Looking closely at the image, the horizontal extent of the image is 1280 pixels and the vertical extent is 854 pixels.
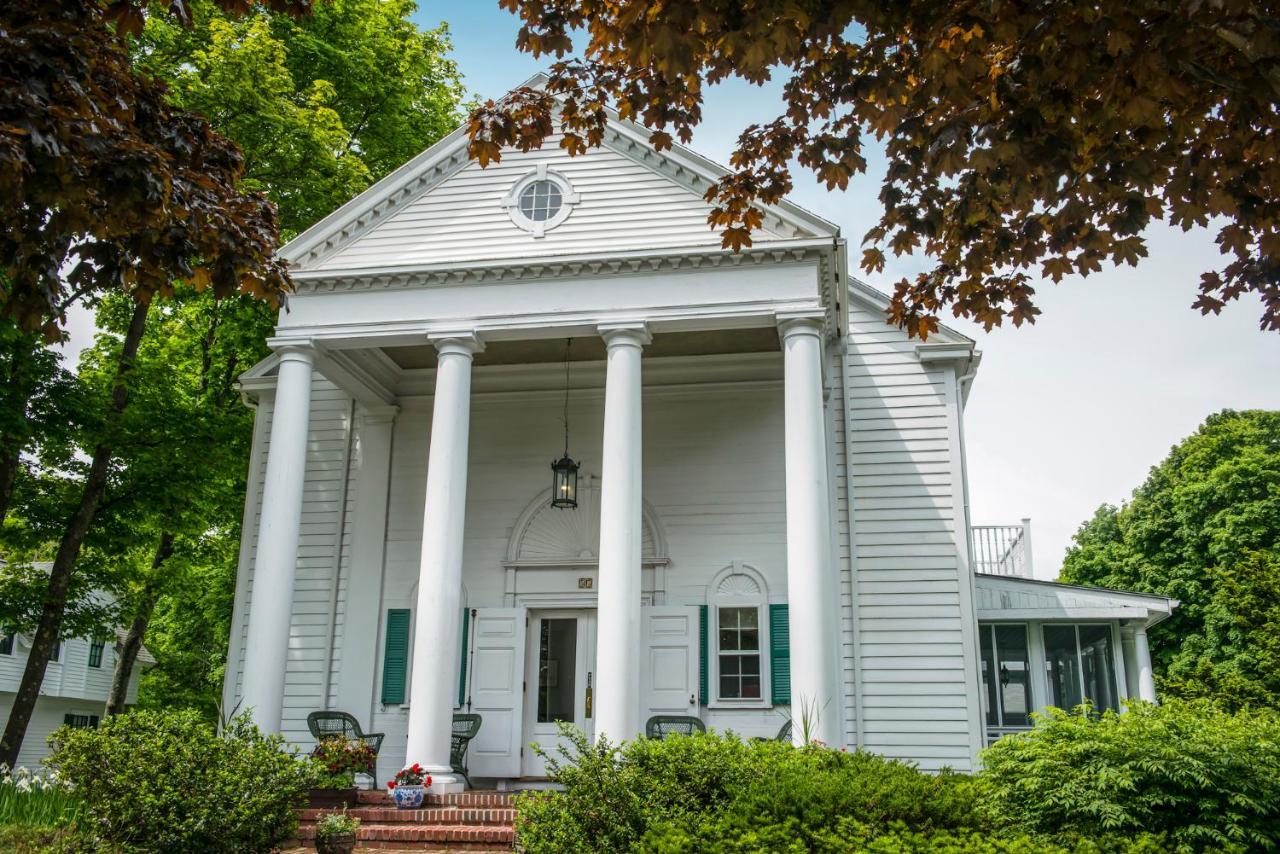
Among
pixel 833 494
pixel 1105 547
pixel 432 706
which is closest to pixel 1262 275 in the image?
pixel 833 494

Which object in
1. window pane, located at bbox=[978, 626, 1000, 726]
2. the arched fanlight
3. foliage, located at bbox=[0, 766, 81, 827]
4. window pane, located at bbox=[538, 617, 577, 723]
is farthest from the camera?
window pane, located at bbox=[978, 626, 1000, 726]

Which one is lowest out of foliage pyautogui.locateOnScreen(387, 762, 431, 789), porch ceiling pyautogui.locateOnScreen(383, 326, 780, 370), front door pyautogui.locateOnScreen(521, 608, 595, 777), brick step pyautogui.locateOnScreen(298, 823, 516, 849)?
brick step pyautogui.locateOnScreen(298, 823, 516, 849)

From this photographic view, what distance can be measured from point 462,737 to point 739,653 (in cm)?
387

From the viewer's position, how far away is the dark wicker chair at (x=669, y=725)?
44.6 feet

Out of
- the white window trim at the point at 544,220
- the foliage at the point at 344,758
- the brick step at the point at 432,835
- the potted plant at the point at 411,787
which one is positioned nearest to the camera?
the brick step at the point at 432,835

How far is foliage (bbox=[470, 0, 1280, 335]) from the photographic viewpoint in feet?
19.7

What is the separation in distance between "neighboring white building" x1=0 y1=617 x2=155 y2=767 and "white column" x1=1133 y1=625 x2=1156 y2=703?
3203 cm

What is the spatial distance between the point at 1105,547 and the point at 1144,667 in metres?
22.7

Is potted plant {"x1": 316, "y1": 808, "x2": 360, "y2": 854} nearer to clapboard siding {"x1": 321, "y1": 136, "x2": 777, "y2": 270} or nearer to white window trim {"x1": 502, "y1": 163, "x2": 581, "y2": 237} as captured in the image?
clapboard siding {"x1": 321, "y1": 136, "x2": 777, "y2": 270}

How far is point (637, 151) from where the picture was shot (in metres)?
14.2

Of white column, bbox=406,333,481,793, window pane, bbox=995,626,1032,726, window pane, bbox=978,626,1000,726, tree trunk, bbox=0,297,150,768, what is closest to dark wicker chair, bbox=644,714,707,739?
white column, bbox=406,333,481,793

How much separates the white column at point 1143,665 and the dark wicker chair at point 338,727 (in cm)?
1107

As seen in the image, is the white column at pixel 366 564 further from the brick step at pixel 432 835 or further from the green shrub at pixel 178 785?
the green shrub at pixel 178 785

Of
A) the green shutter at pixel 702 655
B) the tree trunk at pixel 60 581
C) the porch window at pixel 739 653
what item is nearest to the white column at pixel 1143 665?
the porch window at pixel 739 653
